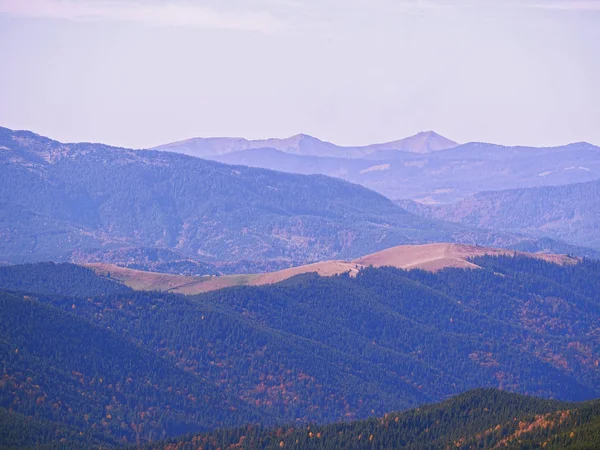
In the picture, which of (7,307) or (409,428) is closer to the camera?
(409,428)

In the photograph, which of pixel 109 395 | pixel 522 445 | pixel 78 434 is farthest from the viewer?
pixel 109 395

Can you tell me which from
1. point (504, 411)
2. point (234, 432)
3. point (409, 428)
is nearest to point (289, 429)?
point (234, 432)

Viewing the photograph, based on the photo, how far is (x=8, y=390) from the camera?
169250 mm

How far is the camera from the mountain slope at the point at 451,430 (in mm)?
123062

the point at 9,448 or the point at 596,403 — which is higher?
the point at 596,403

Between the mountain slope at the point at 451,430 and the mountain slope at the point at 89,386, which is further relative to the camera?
the mountain slope at the point at 89,386

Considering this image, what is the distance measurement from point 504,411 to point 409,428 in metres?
9.54

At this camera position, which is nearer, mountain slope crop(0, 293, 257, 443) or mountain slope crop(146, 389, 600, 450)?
mountain slope crop(146, 389, 600, 450)

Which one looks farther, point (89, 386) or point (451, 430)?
point (89, 386)

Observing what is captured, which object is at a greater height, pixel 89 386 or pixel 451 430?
pixel 451 430

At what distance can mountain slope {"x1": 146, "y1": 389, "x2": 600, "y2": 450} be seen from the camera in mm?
123062

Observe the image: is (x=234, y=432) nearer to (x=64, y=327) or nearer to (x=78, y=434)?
(x=78, y=434)

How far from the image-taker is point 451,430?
137250 mm

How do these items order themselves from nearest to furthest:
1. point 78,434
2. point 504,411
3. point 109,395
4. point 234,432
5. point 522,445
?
point 522,445 → point 504,411 → point 234,432 → point 78,434 → point 109,395
